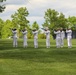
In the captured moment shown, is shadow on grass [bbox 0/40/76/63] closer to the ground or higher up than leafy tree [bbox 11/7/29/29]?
closer to the ground

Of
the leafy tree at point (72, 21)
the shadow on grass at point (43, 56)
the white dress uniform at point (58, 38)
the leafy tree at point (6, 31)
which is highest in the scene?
the leafy tree at point (72, 21)

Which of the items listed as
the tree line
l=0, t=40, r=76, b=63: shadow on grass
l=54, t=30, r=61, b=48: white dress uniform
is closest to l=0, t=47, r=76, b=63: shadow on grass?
l=0, t=40, r=76, b=63: shadow on grass

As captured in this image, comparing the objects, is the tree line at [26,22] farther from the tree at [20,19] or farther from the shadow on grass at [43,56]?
the shadow on grass at [43,56]

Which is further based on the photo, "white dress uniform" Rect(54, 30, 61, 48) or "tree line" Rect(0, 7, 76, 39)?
"tree line" Rect(0, 7, 76, 39)

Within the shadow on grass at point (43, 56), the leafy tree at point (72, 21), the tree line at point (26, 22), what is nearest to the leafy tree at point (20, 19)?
the tree line at point (26, 22)

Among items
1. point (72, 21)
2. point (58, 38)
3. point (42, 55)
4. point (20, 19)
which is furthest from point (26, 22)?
point (42, 55)

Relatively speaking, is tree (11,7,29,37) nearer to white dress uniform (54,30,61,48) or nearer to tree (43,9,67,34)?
tree (43,9,67,34)

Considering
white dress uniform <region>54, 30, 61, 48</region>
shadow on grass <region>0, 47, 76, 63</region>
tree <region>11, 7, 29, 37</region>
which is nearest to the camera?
shadow on grass <region>0, 47, 76, 63</region>

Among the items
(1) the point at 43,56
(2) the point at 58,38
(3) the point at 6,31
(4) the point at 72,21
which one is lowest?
(1) the point at 43,56

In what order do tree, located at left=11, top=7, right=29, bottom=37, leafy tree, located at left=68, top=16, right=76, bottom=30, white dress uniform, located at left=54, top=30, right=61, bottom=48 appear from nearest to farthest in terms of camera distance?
white dress uniform, located at left=54, top=30, right=61, bottom=48 → tree, located at left=11, top=7, right=29, bottom=37 → leafy tree, located at left=68, top=16, right=76, bottom=30

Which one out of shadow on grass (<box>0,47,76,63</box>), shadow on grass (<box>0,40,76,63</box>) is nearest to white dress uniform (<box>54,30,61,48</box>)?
shadow on grass (<box>0,40,76,63</box>)

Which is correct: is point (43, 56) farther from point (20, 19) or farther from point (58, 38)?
point (20, 19)

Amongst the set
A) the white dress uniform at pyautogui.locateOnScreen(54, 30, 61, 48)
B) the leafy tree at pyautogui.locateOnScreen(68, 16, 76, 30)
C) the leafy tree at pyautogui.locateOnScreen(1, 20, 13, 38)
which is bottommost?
the white dress uniform at pyautogui.locateOnScreen(54, 30, 61, 48)

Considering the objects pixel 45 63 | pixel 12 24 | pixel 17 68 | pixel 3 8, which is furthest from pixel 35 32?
pixel 12 24
